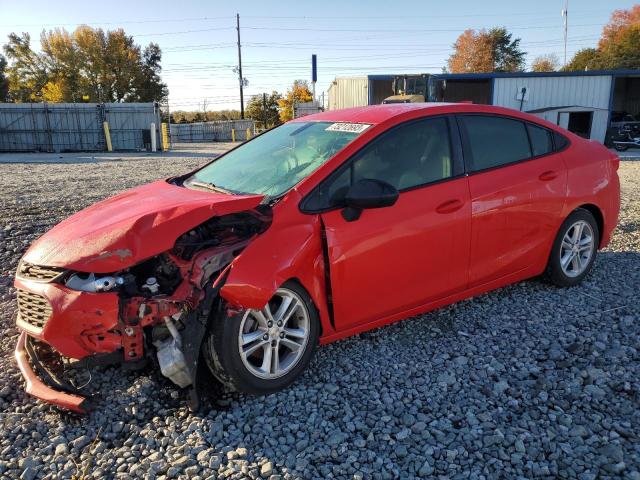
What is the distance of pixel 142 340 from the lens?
9.16 ft

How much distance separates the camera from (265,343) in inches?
118

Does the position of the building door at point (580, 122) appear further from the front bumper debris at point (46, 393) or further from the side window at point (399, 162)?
the front bumper debris at point (46, 393)

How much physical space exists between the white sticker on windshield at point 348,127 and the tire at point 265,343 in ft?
3.96

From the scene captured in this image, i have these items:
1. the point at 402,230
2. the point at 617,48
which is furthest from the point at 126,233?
the point at 617,48

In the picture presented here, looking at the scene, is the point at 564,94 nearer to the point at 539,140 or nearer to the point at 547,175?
the point at 539,140

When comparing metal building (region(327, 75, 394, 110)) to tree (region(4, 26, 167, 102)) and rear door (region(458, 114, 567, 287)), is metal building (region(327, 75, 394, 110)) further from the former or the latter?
tree (region(4, 26, 167, 102))

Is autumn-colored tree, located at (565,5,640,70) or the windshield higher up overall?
autumn-colored tree, located at (565,5,640,70)

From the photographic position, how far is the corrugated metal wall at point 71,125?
27.4 meters

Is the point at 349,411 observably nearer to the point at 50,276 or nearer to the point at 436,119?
the point at 50,276

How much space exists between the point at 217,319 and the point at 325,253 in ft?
2.47

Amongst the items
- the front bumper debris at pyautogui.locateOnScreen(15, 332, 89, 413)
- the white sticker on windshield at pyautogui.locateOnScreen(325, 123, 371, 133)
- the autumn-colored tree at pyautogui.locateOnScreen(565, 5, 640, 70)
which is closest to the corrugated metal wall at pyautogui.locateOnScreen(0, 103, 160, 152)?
the white sticker on windshield at pyautogui.locateOnScreen(325, 123, 371, 133)

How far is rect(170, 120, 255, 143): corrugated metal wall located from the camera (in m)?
46.5

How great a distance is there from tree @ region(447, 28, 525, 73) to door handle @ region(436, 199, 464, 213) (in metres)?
74.9

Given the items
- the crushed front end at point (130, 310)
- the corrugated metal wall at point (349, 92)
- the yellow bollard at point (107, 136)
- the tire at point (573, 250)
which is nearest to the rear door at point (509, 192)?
the tire at point (573, 250)
